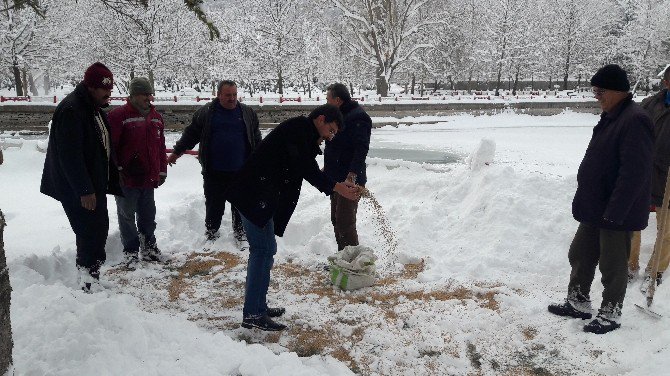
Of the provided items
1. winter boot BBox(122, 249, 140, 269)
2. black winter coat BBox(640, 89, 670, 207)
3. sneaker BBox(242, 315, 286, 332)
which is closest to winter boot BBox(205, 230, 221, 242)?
winter boot BBox(122, 249, 140, 269)

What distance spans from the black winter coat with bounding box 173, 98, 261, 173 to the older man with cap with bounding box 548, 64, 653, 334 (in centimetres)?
356

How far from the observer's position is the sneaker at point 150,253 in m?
5.50

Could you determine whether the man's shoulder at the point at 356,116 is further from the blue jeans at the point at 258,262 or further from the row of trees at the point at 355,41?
the row of trees at the point at 355,41

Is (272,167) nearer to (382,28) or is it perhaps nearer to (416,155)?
(416,155)

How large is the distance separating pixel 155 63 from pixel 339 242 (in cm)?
3081

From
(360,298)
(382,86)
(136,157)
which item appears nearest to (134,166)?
(136,157)

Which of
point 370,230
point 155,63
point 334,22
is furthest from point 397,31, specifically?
point 370,230

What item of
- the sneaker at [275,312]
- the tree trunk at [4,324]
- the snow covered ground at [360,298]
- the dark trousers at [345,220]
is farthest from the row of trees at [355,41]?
the tree trunk at [4,324]

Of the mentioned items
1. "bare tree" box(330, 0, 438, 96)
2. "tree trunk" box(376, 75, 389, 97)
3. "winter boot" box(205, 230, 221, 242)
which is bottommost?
"winter boot" box(205, 230, 221, 242)

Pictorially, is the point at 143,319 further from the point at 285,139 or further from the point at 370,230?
the point at 370,230

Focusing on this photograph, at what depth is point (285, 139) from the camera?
11.7 feet

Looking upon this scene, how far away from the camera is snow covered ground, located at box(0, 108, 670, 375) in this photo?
3096mm

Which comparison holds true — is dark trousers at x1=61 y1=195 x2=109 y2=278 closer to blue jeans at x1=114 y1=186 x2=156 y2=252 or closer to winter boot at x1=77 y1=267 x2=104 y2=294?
→ winter boot at x1=77 y1=267 x2=104 y2=294

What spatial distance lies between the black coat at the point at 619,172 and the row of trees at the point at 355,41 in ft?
90.8
